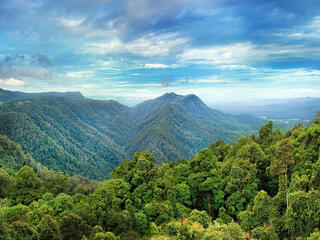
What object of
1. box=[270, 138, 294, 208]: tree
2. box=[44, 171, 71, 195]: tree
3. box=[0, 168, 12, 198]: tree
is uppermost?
box=[270, 138, 294, 208]: tree

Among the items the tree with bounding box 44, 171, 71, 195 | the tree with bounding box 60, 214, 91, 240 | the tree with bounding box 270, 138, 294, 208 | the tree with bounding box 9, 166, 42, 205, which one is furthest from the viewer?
the tree with bounding box 44, 171, 71, 195

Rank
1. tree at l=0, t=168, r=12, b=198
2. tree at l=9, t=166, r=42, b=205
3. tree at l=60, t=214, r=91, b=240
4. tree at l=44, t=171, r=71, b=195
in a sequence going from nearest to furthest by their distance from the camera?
tree at l=60, t=214, r=91, b=240 → tree at l=9, t=166, r=42, b=205 → tree at l=44, t=171, r=71, b=195 → tree at l=0, t=168, r=12, b=198

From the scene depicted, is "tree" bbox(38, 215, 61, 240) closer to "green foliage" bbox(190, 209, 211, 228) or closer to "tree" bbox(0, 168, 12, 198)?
"green foliage" bbox(190, 209, 211, 228)

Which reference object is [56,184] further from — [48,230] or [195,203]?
[195,203]

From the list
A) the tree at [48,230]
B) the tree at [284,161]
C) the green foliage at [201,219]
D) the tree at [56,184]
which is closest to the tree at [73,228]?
the tree at [48,230]

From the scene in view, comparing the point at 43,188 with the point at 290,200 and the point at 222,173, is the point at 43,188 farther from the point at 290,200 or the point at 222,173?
the point at 290,200

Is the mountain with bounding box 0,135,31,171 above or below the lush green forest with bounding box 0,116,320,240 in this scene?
below

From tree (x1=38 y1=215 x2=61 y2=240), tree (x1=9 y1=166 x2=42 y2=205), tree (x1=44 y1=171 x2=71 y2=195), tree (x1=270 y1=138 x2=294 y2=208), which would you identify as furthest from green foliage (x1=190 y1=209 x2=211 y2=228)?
tree (x1=44 y1=171 x2=71 y2=195)

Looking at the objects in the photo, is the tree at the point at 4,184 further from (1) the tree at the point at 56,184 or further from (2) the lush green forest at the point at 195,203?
(2) the lush green forest at the point at 195,203

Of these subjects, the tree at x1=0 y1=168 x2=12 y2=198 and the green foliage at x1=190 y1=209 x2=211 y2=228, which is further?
the tree at x1=0 y1=168 x2=12 y2=198

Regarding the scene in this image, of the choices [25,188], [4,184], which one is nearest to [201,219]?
[25,188]
